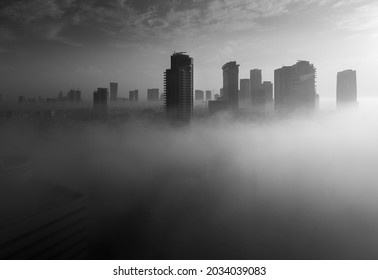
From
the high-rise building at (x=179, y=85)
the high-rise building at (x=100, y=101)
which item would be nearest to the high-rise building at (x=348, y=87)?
the high-rise building at (x=179, y=85)

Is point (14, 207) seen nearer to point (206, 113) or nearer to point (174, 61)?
point (174, 61)

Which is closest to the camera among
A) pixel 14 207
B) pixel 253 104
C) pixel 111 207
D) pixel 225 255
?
pixel 14 207

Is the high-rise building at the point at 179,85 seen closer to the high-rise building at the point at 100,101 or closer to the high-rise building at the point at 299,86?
the high-rise building at the point at 100,101

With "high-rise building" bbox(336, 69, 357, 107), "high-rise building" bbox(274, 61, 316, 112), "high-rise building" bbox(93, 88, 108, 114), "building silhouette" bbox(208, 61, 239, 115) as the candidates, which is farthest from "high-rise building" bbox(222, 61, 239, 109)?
"high-rise building" bbox(93, 88, 108, 114)

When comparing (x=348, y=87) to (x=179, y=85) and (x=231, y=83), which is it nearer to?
(x=231, y=83)

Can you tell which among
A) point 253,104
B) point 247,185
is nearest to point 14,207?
point 247,185

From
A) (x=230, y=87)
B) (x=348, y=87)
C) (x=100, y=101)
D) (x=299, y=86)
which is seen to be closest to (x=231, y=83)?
(x=230, y=87)

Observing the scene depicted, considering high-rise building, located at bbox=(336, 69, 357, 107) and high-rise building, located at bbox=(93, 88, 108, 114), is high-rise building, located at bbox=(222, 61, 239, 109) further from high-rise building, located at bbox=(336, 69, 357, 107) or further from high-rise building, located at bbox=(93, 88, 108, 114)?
high-rise building, located at bbox=(93, 88, 108, 114)
